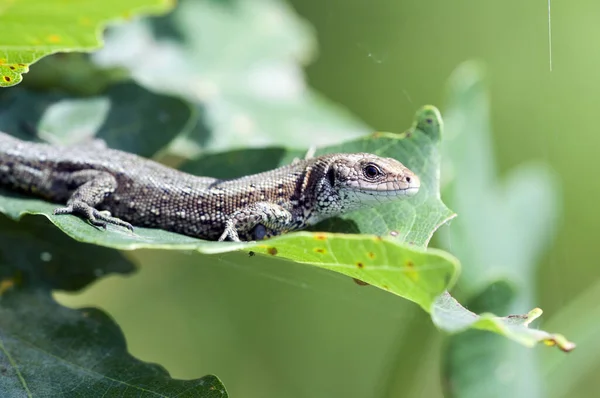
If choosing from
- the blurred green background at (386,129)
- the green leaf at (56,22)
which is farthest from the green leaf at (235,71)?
the green leaf at (56,22)

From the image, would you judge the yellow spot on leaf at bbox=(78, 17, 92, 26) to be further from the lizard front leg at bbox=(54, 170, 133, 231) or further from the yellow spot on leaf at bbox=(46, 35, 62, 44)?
the lizard front leg at bbox=(54, 170, 133, 231)

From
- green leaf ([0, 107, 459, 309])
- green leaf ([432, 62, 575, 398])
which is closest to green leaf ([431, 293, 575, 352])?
green leaf ([0, 107, 459, 309])

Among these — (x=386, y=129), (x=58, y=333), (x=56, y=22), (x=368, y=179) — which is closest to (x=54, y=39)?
(x=56, y=22)

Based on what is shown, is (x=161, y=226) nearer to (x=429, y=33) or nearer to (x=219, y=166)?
(x=219, y=166)

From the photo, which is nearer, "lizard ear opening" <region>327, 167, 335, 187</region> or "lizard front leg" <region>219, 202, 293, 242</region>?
"lizard front leg" <region>219, 202, 293, 242</region>

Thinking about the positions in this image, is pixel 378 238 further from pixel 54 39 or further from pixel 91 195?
pixel 91 195

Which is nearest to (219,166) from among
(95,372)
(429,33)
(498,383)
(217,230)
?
(217,230)
